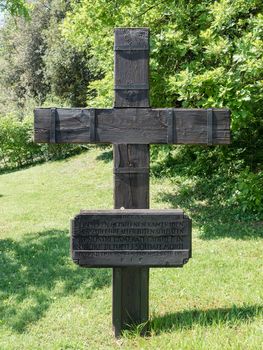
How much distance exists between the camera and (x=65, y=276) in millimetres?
6945

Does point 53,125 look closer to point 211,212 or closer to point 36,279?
point 36,279

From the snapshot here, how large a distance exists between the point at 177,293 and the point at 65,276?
2.00 meters

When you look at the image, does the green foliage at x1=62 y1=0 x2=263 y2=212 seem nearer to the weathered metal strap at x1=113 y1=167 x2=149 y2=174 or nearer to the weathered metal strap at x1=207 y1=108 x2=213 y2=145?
the weathered metal strap at x1=207 y1=108 x2=213 y2=145

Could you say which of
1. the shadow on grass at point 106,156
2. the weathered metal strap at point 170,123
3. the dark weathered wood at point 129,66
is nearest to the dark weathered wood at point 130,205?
the weathered metal strap at point 170,123

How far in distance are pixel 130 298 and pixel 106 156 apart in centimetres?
1900

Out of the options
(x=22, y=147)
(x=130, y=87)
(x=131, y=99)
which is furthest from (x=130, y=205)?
(x=22, y=147)

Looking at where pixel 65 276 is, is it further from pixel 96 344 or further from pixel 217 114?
pixel 217 114

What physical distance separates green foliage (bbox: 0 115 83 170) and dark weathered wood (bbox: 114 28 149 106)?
74.4 feet

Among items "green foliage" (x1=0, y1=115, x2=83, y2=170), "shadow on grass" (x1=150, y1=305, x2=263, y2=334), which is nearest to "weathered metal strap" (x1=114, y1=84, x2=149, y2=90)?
"shadow on grass" (x1=150, y1=305, x2=263, y2=334)

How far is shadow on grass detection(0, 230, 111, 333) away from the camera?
5.57 metres

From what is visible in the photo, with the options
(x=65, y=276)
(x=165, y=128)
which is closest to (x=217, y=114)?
(x=165, y=128)

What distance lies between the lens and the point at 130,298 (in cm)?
441

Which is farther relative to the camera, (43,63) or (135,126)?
(43,63)

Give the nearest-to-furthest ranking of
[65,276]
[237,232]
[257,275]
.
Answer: [257,275], [65,276], [237,232]
